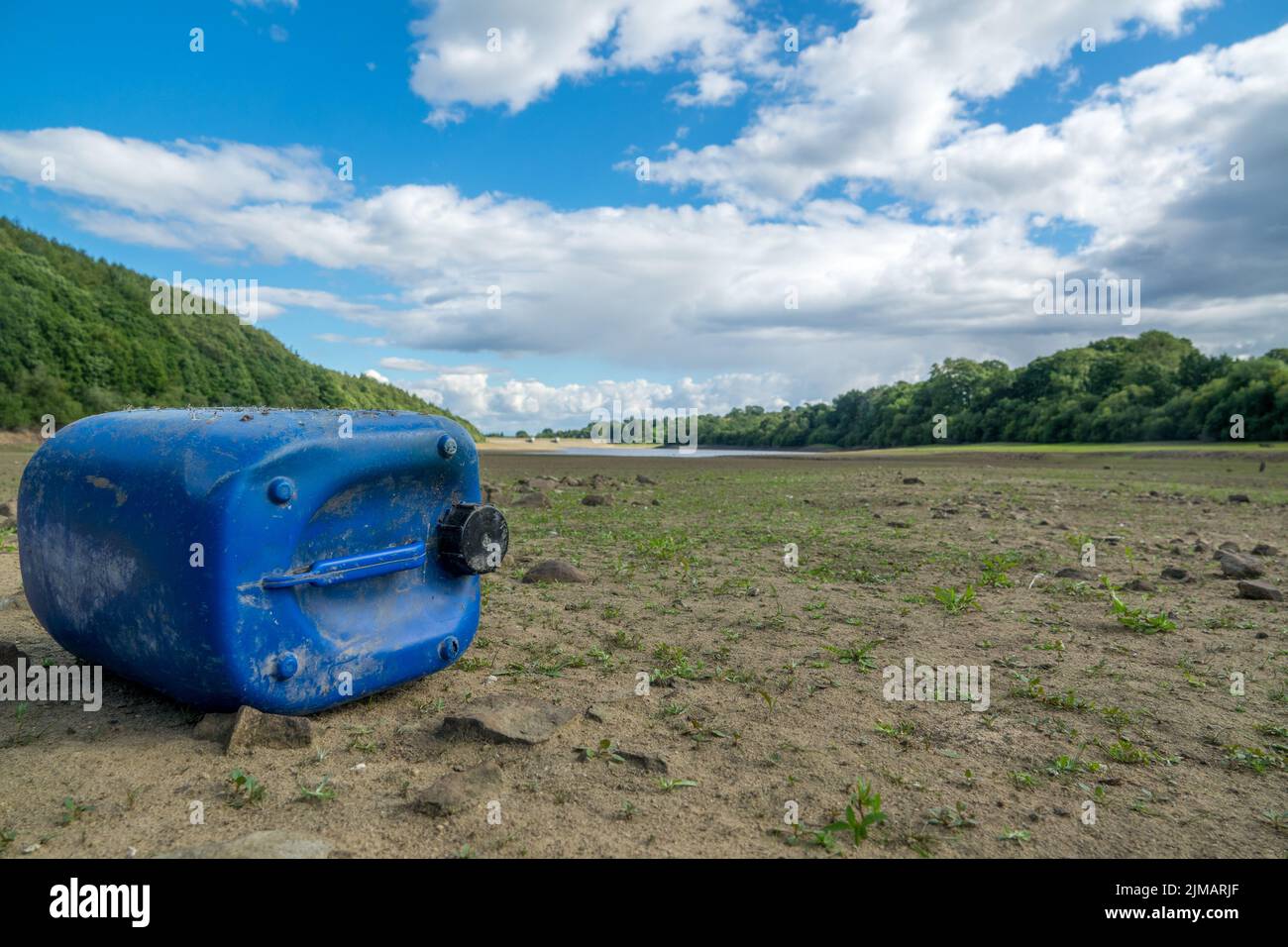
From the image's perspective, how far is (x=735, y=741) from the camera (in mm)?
3893

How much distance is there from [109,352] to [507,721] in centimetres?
6323

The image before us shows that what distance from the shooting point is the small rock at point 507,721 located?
381cm

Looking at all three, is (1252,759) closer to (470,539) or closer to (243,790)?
(470,539)

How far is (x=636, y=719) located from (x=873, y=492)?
629 inches

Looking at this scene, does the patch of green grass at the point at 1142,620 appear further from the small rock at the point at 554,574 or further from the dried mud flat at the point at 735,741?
the small rock at the point at 554,574

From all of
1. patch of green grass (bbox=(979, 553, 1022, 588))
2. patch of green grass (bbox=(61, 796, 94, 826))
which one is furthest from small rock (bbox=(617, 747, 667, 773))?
patch of green grass (bbox=(979, 553, 1022, 588))

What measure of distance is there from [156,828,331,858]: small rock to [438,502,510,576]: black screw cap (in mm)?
1718

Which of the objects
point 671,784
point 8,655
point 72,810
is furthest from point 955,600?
point 8,655

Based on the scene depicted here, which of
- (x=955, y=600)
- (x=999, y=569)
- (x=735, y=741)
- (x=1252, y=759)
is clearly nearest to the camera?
(x=1252, y=759)

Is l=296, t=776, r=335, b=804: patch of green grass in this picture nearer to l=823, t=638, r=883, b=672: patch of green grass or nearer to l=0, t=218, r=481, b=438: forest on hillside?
l=823, t=638, r=883, b=672: patch of green grass

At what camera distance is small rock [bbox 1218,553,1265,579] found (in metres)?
8.05

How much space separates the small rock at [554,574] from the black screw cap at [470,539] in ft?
11.0
